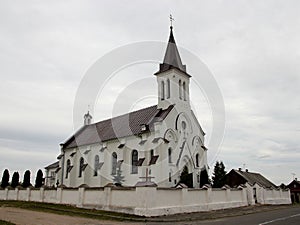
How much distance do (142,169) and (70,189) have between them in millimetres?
9538

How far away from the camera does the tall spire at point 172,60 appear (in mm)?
34028

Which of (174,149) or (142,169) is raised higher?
(174,149)

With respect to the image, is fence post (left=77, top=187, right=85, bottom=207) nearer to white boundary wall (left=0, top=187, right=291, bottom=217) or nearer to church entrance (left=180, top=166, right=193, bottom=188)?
white boundary wall (left=0, top=187, right=291, bottom=217)

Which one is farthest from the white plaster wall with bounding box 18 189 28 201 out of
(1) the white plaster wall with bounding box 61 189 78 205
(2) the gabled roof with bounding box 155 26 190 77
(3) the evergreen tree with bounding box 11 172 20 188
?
(2) the gabled roof with bounding box 155 26 190 77

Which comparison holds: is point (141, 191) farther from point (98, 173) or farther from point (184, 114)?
point (98, 173)

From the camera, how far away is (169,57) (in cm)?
3494

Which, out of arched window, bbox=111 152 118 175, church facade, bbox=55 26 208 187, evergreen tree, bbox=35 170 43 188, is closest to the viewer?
church facade, bbox=55 26 208 187

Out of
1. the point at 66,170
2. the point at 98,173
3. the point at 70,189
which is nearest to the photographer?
the point at 70,189

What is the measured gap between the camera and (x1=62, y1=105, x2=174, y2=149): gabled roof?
3203 centimetres

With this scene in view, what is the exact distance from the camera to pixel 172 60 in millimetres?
34406

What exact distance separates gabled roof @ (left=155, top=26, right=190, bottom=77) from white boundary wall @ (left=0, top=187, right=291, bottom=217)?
1556cm

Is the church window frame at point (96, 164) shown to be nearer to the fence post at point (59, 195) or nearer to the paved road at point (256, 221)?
the fence post at point (59, 195)

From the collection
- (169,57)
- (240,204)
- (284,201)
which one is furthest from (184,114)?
(284,201)

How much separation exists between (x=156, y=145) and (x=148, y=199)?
1327cm
